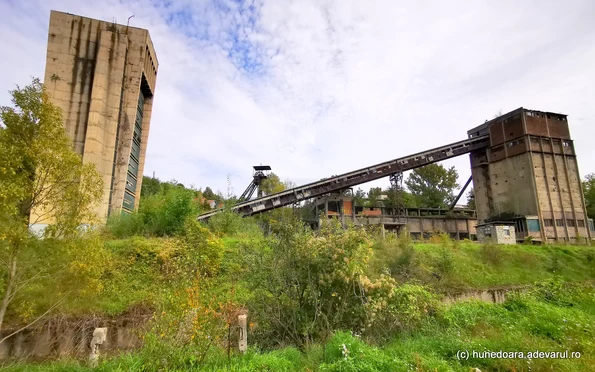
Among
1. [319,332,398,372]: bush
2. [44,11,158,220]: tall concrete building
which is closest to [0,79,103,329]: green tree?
[319,332,398,372]: bush

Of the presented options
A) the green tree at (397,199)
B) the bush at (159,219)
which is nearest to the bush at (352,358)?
the bush at (159,219)

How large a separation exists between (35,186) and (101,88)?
513 inches

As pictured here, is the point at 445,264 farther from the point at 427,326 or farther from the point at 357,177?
the point at 357,177

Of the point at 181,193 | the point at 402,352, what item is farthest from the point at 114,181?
the point at 402,352

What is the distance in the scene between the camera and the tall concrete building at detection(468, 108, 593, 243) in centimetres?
2522

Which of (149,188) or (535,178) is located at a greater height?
(149,188)

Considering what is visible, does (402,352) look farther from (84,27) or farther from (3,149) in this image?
(84,27)

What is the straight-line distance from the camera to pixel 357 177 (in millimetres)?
25672

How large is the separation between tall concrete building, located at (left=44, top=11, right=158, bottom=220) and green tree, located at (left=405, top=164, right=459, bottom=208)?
35.9 m

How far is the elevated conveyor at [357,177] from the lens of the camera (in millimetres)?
22395

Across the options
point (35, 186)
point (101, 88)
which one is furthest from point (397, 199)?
point (35, 186)

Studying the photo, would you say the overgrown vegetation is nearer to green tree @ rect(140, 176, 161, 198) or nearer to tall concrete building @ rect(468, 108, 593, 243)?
green tree @ rect(140, 176, 161, 198)

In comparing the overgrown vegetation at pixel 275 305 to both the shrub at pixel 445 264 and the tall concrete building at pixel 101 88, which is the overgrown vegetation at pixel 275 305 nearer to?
the shrub at pixel 445 264

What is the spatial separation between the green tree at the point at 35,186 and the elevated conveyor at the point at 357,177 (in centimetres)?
1459
